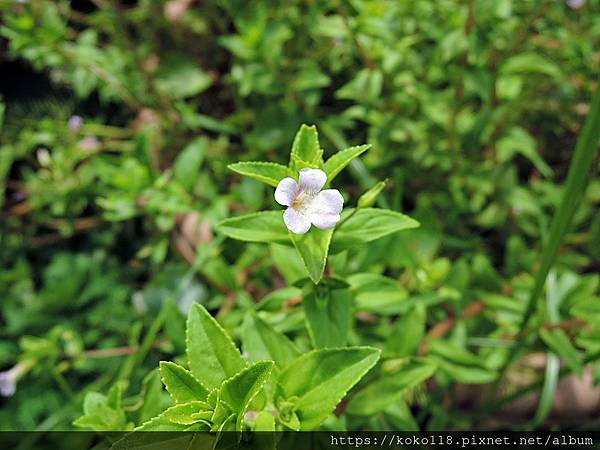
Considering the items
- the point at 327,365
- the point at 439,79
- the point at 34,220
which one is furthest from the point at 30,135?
the point at 327,365

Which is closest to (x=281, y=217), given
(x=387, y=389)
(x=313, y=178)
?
(x=313, y=178)

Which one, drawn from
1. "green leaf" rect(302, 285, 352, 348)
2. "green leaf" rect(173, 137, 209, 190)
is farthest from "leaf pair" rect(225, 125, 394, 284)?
"green leaf" rect(173, 137, 209, 190)

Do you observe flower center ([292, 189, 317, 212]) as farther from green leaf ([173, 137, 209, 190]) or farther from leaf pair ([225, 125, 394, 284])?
green leaf ([173, 137, 209, 190])

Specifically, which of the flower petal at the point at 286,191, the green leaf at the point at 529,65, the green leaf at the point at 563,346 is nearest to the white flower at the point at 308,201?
the flower petal at the point at 286,191

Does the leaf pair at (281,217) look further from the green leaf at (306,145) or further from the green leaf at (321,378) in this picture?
the green leaf at (321,378)

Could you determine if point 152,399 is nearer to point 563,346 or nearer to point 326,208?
point 326,208

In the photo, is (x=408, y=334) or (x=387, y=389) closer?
(x=387, y=389)
